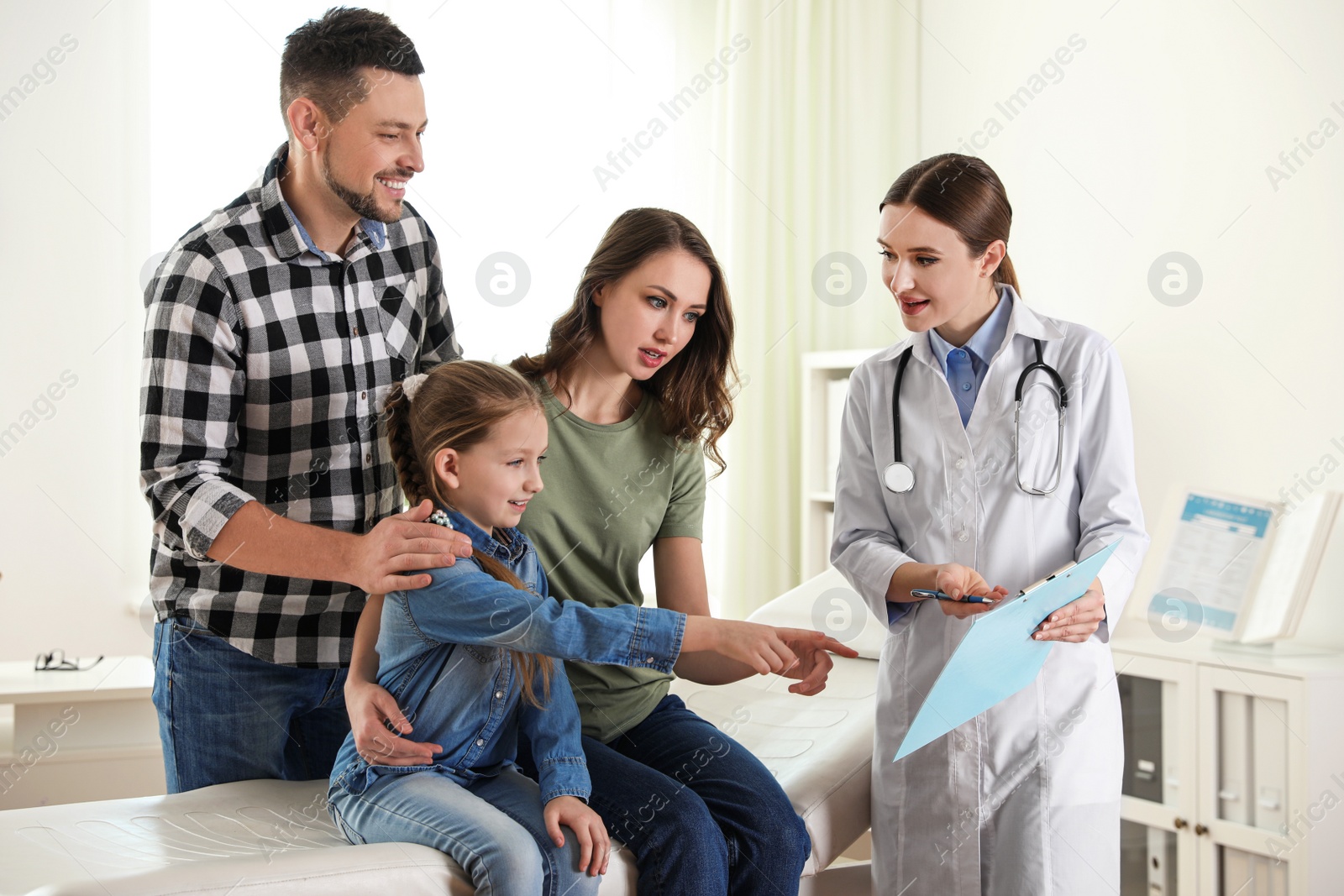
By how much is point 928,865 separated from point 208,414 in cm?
116

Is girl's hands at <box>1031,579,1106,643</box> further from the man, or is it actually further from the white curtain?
the white curtain

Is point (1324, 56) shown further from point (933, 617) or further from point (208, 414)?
point (208, 414)

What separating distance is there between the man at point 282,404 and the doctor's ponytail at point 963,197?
724 millimetres

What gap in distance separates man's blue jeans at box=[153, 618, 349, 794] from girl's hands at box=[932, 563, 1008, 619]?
0.85 metres

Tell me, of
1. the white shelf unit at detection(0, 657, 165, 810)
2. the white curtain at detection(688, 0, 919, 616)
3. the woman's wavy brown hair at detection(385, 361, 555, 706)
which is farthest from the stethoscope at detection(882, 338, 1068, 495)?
the white curtain at detection(688, 0, 919, 616)

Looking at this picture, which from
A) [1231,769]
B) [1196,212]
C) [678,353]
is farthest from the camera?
[1196,212]

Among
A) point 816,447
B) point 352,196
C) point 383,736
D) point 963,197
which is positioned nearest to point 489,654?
point 383,736

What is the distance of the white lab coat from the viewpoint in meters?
1.36

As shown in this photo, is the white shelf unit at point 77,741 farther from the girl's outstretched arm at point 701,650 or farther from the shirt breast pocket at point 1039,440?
the shirt breast pocket at point 1039,440

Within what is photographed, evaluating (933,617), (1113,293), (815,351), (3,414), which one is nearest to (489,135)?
(815,351)

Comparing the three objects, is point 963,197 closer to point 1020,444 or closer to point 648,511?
point 1020,444

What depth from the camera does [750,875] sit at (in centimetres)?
131

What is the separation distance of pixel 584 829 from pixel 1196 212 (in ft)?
7.40

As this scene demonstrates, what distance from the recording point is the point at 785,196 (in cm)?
371
